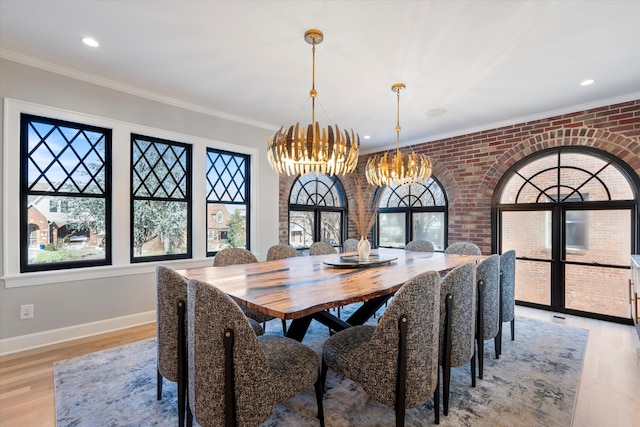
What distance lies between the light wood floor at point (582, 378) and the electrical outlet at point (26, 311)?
0.30 m

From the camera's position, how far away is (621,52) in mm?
2463

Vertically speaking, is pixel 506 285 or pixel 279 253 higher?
pixel 279 253

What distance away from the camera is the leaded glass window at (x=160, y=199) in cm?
341

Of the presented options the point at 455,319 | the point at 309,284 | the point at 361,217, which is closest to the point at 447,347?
the point at 455,319

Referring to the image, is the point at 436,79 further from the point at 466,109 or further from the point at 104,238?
the point at 104,238

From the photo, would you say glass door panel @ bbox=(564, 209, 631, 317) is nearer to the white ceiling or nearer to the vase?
the white ceiling

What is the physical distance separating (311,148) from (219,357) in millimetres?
1466

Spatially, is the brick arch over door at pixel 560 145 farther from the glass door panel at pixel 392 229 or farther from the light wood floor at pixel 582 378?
the light wood floor at pixel 582 378

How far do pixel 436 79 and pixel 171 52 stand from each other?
7.80 feet

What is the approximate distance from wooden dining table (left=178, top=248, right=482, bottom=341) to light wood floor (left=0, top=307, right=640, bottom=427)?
3.83ft

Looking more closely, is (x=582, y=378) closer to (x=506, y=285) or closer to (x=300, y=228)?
(x=506, y=285)

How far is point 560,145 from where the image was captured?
3.77 m

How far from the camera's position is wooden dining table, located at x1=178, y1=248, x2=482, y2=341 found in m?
1.49

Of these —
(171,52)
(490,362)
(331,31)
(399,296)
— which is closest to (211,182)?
(171,52)
